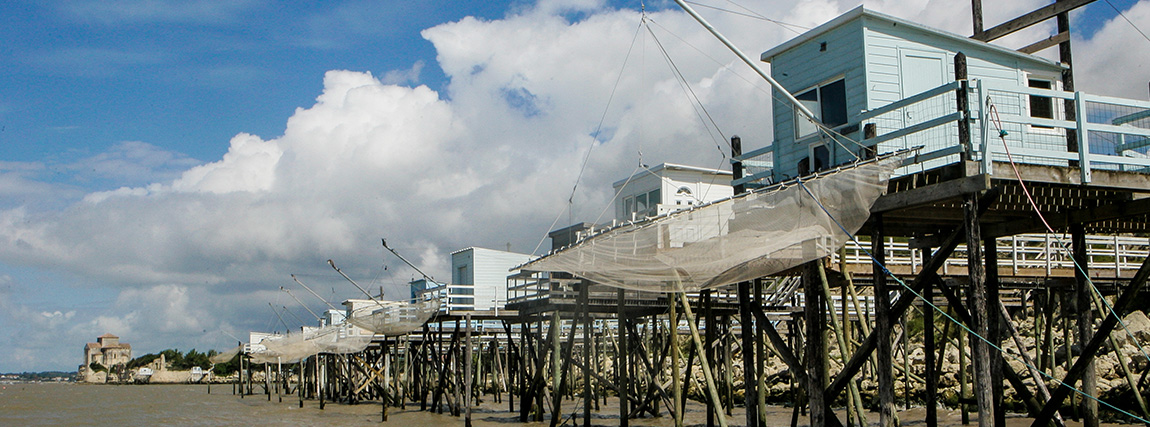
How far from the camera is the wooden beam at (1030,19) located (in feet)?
49.9

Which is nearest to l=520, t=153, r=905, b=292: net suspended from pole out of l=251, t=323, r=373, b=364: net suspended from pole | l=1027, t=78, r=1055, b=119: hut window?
l=1027, t=78, r=1055, b=119: hut window

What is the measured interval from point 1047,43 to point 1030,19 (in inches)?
25.7

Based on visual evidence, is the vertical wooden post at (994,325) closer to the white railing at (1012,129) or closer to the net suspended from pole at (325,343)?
the white railing at (1012,129)

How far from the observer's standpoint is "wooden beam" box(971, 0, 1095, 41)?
15203mm

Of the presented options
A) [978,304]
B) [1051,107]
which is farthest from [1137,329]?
[978,304]

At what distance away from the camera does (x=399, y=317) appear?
26.2 meters

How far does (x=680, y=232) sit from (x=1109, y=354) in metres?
19.3

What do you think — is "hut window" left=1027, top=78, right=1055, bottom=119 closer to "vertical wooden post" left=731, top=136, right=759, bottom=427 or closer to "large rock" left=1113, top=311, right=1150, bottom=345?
"vertical wooden post" left=731, top=136, right=759, bottom=427

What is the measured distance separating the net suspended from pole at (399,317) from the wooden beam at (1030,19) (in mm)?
15379

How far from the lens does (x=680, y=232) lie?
12266 millimetres

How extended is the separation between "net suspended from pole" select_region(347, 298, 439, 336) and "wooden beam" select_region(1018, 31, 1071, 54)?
15857 millimetres

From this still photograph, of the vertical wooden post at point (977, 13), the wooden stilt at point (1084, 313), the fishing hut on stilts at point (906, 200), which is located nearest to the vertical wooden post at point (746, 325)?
the fishing hut on stilts at point (906, 200)

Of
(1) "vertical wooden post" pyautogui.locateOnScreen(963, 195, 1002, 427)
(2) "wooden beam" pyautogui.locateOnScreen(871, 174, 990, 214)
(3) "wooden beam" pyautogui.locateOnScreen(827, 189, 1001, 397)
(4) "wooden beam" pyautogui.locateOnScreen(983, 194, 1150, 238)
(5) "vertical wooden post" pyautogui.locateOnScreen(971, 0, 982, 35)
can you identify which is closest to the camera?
A: (2) "wooden beam" pyautogui.locateOnScreen(871, 174, 990, 214)

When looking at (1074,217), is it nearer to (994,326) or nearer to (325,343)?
(994,326)
